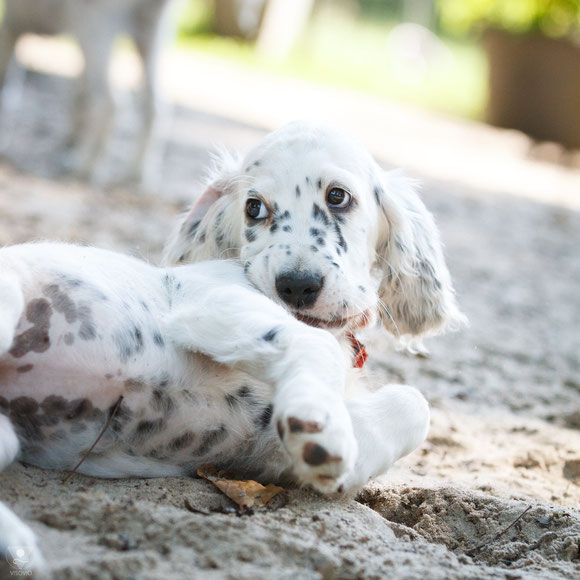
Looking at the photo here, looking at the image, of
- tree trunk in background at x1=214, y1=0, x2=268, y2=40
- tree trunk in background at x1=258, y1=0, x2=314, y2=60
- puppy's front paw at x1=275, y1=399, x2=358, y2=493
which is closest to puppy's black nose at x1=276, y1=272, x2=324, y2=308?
puppy's front paw at x1=275, y1=399, x2=358, y2=493

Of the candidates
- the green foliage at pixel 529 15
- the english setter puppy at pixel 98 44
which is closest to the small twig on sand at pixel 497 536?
the english setter puppy at pixel 98 44

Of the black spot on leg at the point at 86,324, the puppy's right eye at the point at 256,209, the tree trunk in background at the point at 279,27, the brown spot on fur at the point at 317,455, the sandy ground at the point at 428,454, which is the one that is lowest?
the sandy ground at the point at 428,454

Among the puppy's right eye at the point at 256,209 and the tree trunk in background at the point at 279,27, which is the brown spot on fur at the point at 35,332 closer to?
the puppy's right eye at the point at 256,209

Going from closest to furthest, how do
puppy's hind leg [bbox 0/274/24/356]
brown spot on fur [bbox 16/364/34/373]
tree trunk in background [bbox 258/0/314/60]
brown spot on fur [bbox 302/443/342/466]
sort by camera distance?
brown spot on fur [bbox 302/443/342/466], puppy's hind leg [bbox 0/274/24/356], brown spot on fur [bbox 16/364/34/373], tree trunk in background [bbox 258/0/314/60]

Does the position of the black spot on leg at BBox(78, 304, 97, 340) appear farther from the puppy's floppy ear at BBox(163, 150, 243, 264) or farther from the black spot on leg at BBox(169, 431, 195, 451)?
the puppy's floppy ear at BBox(163, 150, 243, 264)

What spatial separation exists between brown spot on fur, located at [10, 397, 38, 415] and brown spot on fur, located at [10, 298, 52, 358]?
0.14 m

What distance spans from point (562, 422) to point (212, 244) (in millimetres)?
2135

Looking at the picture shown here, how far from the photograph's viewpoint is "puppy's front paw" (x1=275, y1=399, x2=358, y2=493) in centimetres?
228

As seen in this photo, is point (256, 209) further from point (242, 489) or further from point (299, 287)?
point (242, 489)

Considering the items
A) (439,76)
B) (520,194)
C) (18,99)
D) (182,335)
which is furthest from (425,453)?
(439,76)

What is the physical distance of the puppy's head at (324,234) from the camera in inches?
126

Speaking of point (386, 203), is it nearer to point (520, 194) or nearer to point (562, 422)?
point (562, 422)

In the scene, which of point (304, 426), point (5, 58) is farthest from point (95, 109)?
point (304, 426)

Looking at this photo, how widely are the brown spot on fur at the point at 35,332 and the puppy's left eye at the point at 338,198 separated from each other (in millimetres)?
1246
